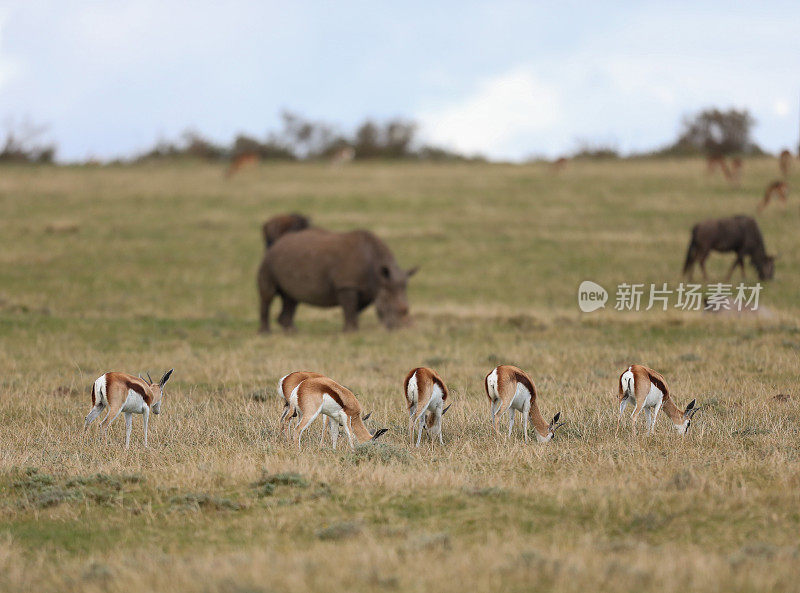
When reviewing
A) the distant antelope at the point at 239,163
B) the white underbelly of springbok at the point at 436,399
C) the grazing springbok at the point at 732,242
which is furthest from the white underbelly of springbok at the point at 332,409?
the distant antelope at the point at 239,163

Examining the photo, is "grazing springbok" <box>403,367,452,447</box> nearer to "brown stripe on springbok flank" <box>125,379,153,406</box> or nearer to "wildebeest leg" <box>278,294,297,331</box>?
"brown stripe on springbok flank" <box>125,379,153,406</box>

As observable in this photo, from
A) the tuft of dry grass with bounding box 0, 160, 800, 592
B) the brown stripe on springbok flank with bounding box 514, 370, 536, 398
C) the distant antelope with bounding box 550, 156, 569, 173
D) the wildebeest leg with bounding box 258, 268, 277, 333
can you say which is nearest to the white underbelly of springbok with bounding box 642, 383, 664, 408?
the tuft of dry grass with bounding box 0, 160, 800, 592

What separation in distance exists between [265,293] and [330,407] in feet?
45.9

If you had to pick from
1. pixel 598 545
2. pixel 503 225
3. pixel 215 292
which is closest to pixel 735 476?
pixel 598 545

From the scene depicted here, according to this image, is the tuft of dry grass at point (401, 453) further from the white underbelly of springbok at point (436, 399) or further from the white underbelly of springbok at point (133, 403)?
the white underbelly of springbok at point (436, 399)

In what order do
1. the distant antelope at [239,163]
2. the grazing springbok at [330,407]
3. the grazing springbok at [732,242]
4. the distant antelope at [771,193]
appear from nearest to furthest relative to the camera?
1. the grazing springbok at [330,407]
2. the grazing springbok at [732,242]
3. the distant antelope at [771,193]
4. the distant antelope at [239,163]

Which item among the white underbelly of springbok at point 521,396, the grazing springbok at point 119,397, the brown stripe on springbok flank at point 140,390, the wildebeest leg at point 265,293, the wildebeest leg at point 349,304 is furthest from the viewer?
the wildebeest leg at point 265,293

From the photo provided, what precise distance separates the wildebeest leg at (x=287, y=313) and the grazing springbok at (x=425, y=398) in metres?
13.3

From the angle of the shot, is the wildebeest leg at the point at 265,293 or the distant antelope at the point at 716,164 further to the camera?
the distant antelope at the point at 716,164

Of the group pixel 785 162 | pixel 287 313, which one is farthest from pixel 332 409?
pixel 785 162

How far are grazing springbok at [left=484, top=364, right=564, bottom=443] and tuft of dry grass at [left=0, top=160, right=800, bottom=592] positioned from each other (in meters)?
0.34

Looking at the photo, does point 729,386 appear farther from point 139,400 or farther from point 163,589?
point 163,589

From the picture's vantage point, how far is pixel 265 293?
24047 millimetres

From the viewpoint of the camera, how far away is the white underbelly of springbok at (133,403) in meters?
10.7
